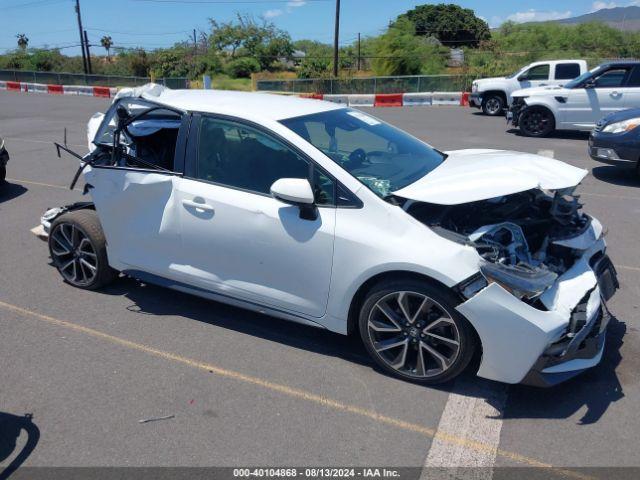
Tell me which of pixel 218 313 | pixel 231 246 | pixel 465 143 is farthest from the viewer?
pixel 465 143

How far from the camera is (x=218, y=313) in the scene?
15.5 ft

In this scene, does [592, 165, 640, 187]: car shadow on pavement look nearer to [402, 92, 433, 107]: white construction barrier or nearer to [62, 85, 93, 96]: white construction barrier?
[402, 92, 433, 107]: white construction barrier

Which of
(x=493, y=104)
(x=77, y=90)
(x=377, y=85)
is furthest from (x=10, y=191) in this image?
(x=77, y=90)

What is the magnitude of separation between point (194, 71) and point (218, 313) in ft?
159

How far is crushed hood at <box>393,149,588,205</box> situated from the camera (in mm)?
3562

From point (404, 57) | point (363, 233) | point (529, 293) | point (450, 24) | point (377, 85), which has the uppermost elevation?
point (450, 24)

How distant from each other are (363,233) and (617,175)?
7.86 m

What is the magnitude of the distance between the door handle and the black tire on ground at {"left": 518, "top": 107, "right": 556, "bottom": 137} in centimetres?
1177

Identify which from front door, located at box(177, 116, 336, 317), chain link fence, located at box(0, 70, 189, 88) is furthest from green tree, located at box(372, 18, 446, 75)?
front door, located at box(177, 116, 336, 317)

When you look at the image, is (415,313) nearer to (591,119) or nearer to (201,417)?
(201,417)

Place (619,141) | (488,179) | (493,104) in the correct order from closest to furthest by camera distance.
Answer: (488,179) < (619,141) < (493,104)

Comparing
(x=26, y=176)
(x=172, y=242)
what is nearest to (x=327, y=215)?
(x=172, y=242)

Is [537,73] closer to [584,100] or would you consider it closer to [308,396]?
[584,100]

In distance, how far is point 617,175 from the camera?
31.8 ft
